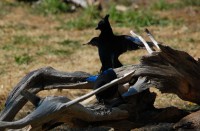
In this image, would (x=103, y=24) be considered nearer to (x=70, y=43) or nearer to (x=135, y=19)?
(x=70, y=43)

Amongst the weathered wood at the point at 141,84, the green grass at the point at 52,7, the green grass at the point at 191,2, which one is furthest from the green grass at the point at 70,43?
the weathered wood at the point at 141,84

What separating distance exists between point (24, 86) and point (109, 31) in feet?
2.79

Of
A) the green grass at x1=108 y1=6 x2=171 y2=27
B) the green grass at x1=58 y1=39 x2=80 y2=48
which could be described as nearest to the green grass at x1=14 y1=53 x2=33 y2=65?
the green grass at x1=58 y1=39 x2=80 y2=48

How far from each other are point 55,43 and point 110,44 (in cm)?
501

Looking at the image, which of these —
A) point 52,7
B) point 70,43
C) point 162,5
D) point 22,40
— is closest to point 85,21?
point 52,7

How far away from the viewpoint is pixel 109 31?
185 inches

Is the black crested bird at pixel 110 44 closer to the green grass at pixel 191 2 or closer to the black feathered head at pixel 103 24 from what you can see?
the black feathered head at pixel 103 24

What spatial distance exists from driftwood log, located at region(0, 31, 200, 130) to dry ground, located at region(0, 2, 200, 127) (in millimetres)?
1362

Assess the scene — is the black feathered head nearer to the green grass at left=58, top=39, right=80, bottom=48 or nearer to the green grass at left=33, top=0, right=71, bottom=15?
the green grass at left=58, top=39, right=80, bottom=48

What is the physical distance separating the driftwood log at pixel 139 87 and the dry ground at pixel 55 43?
1362mm

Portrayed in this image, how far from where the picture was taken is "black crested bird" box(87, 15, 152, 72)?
187 inches

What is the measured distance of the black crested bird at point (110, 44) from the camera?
187 inches

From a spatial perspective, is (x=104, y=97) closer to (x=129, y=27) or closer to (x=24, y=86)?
(x=24, y=86)

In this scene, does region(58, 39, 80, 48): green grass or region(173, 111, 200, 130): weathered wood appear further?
region(58, 39, 80, 48): green grass
